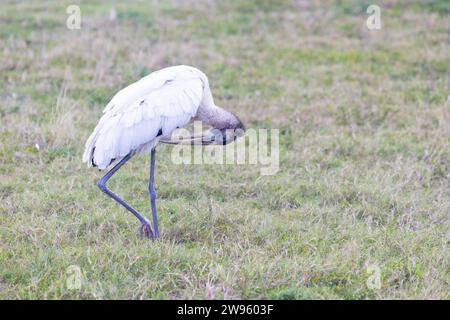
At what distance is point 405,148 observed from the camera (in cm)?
712

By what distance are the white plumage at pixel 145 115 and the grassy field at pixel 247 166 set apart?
0.60m

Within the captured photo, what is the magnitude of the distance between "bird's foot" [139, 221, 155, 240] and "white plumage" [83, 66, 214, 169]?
508 mm

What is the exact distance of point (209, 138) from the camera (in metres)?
5.40

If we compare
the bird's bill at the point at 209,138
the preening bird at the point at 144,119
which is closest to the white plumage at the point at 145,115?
the preening bird at the point at 144,119

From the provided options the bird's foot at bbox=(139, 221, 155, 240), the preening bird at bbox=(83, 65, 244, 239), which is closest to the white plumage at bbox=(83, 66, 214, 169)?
the preening bird at bbox=(83, 65, 244, 239)

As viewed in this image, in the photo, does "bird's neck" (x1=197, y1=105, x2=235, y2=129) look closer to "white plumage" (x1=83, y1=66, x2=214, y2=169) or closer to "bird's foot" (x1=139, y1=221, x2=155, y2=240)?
"white plumage" (x1=83, y1=66, x2=214, y2=169)

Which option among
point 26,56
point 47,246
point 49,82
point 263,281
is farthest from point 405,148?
point 26,56

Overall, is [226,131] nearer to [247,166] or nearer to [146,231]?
[146,231]

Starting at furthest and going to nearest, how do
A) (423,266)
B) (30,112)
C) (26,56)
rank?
(26,56) < (30,112) < (423,266)

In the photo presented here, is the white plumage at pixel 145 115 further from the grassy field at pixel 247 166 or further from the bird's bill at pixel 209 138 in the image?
the grassy field at pixel 247 166

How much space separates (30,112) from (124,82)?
1551 millimetres

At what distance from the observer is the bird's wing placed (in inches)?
196

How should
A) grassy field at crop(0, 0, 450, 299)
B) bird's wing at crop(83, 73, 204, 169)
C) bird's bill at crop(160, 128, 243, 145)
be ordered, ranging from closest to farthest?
grassy field at crop(0, 0, 450, 299)
bird's wing at crop(83, 73, 204, 169)
bird's bill at crop(160, 128, 243, 145)
